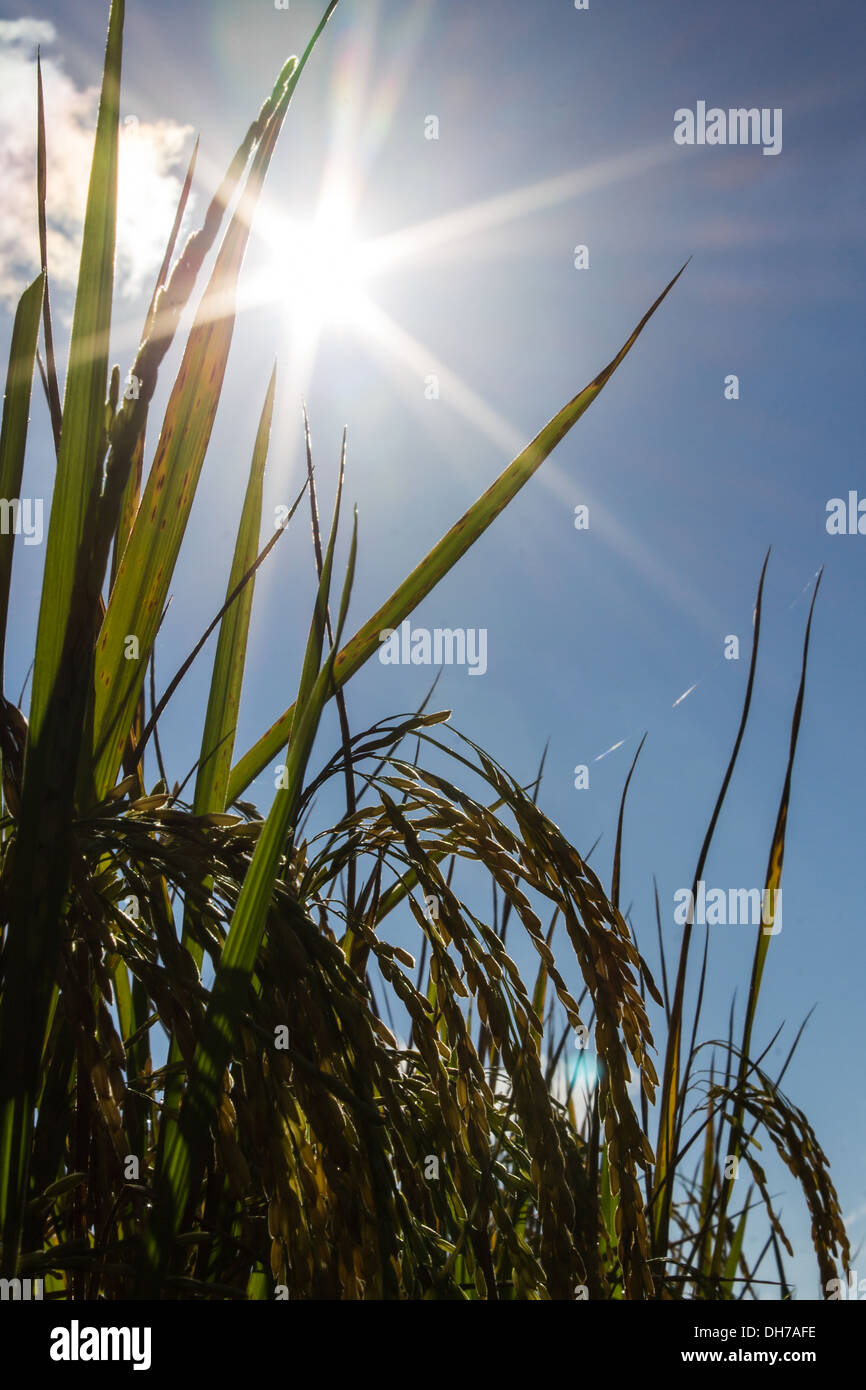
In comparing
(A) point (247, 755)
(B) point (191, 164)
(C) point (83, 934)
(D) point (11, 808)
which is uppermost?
(B) point (191, 164)

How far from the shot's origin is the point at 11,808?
96 centimetres

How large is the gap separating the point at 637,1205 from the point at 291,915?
433mm

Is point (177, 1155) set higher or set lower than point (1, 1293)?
higher

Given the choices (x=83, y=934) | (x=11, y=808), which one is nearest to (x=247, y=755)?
(x=11, y=808)

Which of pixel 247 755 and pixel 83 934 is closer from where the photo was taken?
pixel 83 934

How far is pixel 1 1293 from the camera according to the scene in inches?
27.4

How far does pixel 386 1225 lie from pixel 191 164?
1.30m

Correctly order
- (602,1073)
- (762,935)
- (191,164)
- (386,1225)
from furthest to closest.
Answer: (762,935) < (191,164) < (602,1073) < (386,1225)
